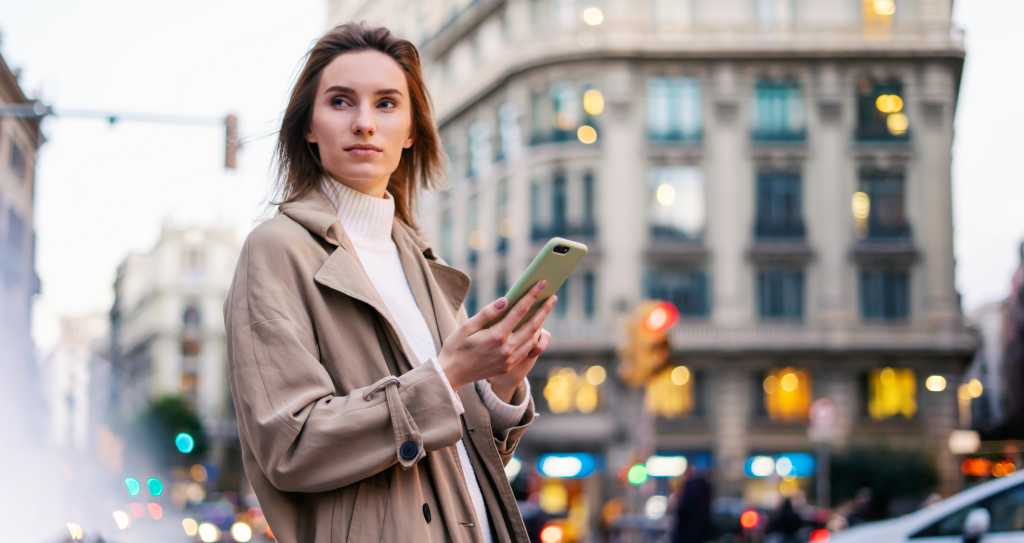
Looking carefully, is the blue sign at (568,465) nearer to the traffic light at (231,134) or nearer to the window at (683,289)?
the window at (683,289)

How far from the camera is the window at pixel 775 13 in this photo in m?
50.0

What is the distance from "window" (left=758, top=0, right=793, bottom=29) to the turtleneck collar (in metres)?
49.2

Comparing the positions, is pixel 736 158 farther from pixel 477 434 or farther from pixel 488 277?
pixel 477 434

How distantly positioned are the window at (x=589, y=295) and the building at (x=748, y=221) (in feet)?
0.23

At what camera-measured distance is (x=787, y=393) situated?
48.9m

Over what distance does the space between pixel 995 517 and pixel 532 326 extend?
23.6ft

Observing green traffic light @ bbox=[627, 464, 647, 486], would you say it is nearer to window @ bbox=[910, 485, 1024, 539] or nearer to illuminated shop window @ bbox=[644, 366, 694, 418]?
window @ bbox=[910, 485, 1024, 539]

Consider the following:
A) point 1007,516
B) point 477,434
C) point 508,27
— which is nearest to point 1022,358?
Result: point 508,27

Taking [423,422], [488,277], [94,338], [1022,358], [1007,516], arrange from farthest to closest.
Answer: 1. [94,338]
2. [1022,358]
3. [488,277]
4. [1007,516]
5. [423,422]

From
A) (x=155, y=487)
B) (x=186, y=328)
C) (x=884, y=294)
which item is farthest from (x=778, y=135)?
(x=186, y=328)

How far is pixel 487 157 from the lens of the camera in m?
54.2

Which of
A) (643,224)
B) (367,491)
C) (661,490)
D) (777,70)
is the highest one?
(777,70)

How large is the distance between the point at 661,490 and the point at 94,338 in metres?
113

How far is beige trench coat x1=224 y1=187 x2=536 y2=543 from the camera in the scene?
2.16 meters
